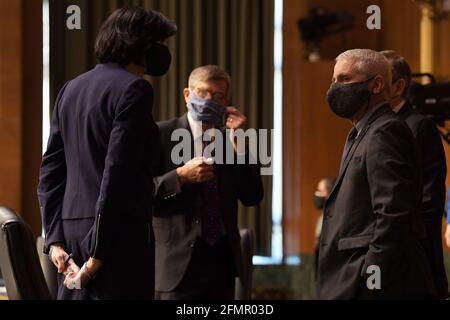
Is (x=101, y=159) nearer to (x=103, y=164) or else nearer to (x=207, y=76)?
(x=103, y=164)

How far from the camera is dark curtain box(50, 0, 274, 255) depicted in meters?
3.87

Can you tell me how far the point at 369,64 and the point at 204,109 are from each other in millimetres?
722

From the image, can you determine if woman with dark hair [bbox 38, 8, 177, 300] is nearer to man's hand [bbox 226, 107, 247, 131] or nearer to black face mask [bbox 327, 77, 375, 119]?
black face mask [bbox 327, 77, 375, 119]

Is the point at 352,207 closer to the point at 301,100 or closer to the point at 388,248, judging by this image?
the point at 388,248

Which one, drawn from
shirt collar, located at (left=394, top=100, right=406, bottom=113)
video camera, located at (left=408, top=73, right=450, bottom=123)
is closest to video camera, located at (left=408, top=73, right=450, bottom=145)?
video camera, located at (left=408, top=73, right=450, bottom=123)

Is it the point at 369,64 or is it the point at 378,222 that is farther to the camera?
the point at 369,64

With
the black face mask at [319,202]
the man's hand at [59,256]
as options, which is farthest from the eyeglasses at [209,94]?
the black face mask at [319,202]

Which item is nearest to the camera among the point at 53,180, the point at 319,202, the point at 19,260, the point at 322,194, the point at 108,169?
the point at 19,260

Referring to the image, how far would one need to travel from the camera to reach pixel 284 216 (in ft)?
22.1

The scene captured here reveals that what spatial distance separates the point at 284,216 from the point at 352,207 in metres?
3.92

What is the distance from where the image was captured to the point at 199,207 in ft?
11.5

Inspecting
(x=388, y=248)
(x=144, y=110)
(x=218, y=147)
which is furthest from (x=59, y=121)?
(x=388, y=248)

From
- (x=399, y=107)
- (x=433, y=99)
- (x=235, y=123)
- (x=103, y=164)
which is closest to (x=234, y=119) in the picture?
(x=235, y=123)

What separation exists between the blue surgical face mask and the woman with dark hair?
552mm
